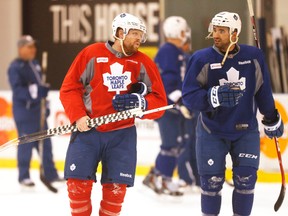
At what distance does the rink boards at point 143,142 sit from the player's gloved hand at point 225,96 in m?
3.02

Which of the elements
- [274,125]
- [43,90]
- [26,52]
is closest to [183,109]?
[43,90]

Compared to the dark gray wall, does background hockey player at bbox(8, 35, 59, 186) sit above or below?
below

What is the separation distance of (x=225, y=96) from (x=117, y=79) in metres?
0.58

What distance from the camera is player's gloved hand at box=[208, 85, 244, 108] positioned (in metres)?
4.52

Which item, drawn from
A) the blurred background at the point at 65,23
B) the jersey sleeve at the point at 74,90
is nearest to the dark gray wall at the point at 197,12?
the blurred background at the point at 65,23

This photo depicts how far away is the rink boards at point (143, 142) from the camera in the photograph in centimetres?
800

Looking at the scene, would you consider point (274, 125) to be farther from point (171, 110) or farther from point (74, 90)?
point (171, 110)

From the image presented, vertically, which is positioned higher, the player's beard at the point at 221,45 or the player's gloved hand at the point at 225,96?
the player's beard at the point at 221,45

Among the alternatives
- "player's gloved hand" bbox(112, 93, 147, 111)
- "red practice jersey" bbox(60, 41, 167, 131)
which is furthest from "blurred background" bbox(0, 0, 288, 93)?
"player's gloved hand" bbox(112, 93, 147, 111)

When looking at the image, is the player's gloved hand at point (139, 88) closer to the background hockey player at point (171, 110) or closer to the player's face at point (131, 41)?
the player's face at point (131, 41)

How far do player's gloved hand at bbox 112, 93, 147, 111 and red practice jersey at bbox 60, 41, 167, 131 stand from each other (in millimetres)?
87

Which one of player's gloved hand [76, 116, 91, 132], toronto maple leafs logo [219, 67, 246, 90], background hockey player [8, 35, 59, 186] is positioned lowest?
background hockey player [8, 35, 59, 186]

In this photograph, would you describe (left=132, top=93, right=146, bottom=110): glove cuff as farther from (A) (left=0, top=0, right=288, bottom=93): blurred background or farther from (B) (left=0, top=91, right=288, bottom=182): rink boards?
(A) (left=0, top=0, right=288, bottom=93): blurred background

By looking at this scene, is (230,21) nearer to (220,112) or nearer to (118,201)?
(220,112)
